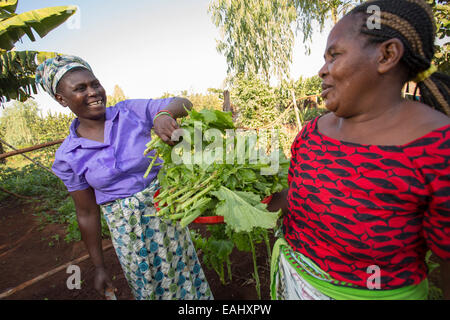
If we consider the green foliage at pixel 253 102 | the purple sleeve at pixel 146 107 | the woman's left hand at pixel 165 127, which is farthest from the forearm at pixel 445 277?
the green foliage at pixel 253 102

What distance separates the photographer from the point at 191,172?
144cm

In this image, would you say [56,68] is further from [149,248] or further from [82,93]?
[149,248]

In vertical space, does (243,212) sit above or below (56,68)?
below

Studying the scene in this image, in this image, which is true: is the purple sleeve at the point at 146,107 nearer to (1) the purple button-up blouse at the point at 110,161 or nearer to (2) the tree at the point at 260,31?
(1) the purple button-up blouse at the point at 110,161

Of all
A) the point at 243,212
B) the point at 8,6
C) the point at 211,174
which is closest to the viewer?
the point at 243,212

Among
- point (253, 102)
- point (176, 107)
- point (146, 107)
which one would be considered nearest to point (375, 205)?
point (176, 107)

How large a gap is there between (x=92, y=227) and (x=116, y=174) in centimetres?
51

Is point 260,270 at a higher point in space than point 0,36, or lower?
lower

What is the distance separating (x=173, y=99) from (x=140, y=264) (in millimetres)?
1211

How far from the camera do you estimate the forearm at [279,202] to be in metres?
1.42

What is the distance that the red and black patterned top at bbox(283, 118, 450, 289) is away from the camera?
86 cm

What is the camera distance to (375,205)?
3.10 feet
